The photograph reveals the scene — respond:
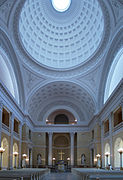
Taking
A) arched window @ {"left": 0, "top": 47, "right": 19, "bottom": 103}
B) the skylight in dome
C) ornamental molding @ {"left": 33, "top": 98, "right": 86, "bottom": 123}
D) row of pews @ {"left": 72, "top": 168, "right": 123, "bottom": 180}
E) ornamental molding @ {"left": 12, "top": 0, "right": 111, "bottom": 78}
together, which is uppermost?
the skylight in dome

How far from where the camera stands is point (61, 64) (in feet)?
130

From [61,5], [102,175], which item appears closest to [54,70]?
[61,5]

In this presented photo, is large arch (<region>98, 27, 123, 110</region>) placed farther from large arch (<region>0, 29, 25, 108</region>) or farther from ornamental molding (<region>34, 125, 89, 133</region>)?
large arch (<region>0, 29, 25, 108</region>)

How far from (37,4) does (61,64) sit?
9.80 m

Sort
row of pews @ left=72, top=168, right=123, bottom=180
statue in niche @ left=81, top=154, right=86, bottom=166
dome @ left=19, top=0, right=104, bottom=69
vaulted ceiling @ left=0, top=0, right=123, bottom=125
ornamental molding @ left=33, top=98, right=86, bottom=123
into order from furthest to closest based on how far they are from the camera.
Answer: ornamental molding @ left=33, top=98, right=86, bottom=123, statue in niche @ left=81, top=154, right=86, bottom=166, dome @ left=19, top=0, right=104, bottom=69, vaulted ceiling @ left=0, top=0, right=123, bottom=125, row of pews @ left=72, top=168, right=123, bottom=180

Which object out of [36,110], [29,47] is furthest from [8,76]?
[36,110]

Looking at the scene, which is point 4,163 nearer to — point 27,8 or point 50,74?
point 50,74

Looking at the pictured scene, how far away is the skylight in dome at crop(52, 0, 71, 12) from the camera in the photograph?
36438mm

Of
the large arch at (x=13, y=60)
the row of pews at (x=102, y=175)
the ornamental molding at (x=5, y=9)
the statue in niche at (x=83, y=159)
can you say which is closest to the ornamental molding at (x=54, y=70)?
the ornamental molding at (x=5, y=9)

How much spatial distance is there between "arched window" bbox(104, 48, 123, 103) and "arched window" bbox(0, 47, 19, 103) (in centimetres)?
1246

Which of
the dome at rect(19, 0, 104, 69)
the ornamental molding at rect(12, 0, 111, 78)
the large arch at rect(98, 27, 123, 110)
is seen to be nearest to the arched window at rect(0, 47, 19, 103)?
the ornamental molding at rect(12, 0, 111, 78)

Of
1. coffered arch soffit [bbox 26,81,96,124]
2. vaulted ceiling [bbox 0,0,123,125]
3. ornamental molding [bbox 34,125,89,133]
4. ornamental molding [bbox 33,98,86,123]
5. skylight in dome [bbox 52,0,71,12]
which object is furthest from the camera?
ornamental molding [bbox 33,98,86,123]

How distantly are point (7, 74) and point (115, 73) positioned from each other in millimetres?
13029

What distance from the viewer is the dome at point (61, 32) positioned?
33.7 meters
